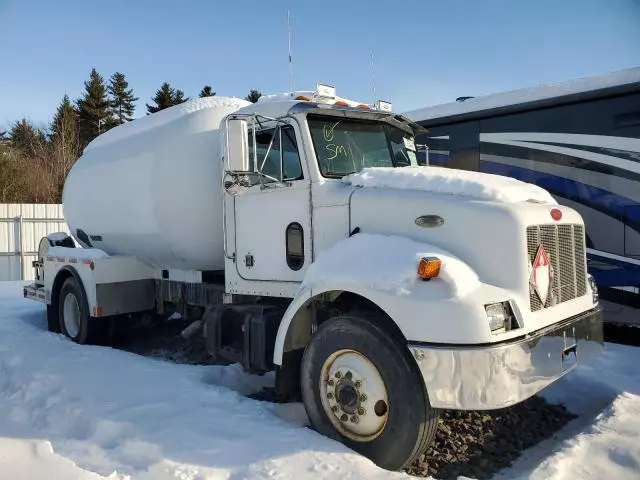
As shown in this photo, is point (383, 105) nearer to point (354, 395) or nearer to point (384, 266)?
point (384, 266)

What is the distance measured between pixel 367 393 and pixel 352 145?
2248 mm

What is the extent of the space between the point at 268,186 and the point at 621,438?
11.3 feet

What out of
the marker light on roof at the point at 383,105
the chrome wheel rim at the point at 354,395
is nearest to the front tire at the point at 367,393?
the chrome wheel rim at the point at 354,395

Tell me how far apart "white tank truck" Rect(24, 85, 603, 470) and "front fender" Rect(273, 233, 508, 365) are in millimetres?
11

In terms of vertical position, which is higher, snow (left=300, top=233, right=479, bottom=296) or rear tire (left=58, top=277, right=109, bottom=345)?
snow (left=300, top=233, right=479, bottom=296)

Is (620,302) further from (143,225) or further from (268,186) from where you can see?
(143,225)

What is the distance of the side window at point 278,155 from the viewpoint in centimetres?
482

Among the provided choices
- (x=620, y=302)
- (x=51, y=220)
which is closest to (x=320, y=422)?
(x=620, y=302)

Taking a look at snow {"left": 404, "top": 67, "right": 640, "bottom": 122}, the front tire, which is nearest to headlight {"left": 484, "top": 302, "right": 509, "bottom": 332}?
the front tire

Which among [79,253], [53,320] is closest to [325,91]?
[79,253]

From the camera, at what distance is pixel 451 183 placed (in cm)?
406

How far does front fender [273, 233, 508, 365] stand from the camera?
134 inches

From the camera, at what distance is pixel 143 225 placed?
6.60m

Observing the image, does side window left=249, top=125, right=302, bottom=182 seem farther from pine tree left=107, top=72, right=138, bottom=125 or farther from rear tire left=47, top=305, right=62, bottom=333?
pine tree left=107, top=72, right=138, bottom=125
